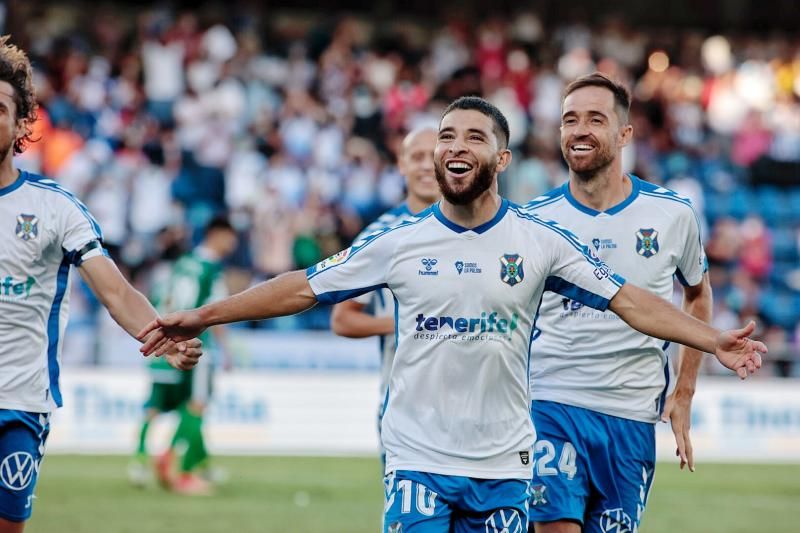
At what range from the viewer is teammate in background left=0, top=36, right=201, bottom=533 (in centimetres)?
609

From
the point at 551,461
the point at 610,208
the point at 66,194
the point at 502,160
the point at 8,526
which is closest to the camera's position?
the point at 502,160

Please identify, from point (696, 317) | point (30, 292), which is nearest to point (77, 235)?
point (30, 292)

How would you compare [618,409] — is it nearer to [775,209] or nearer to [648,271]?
[648,271]

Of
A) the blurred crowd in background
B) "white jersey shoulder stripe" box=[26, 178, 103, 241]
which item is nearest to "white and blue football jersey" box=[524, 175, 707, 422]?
"white jersey shoulder stripe" box=[26, 178, 103, 241]

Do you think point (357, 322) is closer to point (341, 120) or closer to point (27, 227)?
point (27, 227)

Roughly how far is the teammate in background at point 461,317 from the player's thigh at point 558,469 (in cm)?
84

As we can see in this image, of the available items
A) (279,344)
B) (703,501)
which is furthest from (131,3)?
(703,501)

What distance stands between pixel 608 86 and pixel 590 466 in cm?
200

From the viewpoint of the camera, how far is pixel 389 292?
27.3 feet

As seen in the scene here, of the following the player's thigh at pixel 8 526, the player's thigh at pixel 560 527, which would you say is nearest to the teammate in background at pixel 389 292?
the player's thigh at pixel 560 527

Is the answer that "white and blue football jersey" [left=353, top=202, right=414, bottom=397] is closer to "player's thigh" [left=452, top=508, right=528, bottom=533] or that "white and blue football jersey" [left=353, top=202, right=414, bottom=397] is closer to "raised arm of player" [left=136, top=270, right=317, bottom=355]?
"raised arm of player" [left=136, top=270, right=317, bottom=355]

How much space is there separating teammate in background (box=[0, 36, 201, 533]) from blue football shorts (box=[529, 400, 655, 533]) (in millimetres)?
1926

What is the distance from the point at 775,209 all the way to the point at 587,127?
704 inches

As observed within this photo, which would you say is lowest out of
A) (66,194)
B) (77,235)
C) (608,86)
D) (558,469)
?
(558,469)
